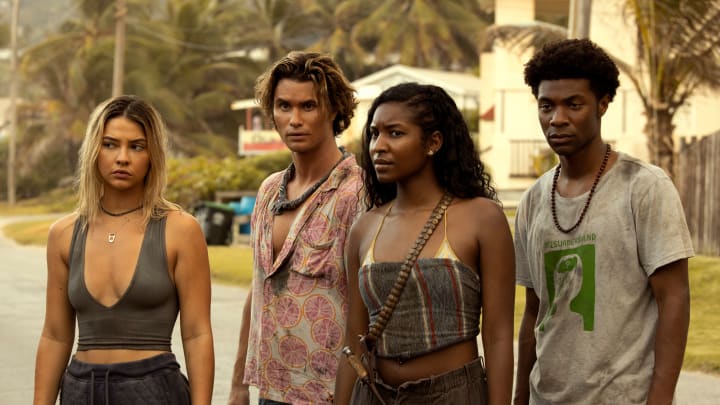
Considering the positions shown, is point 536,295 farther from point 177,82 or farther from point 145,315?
point 177,82

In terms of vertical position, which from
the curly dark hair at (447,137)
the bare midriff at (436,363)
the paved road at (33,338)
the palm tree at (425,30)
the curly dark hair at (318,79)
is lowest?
the paved road at (33,338)

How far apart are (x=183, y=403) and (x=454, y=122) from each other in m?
1.34

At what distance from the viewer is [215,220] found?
28125 millimetres

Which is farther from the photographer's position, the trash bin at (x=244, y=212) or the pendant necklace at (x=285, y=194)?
the trash bin at (x=244, y=212)

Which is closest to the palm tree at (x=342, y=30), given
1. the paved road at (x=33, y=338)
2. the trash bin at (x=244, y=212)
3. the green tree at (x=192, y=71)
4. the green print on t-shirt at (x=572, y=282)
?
the green tree at (x=192, y=71)

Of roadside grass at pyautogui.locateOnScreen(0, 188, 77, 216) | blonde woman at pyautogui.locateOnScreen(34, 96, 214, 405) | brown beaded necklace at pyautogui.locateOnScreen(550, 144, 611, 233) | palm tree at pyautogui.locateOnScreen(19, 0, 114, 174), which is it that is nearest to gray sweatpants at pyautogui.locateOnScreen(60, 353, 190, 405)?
blonde woman at pyautogui.locateOnScreen(34, 96, 214, 405)

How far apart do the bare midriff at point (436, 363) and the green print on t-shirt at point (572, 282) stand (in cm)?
40

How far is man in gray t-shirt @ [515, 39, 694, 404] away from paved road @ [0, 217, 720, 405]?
575 centimetres

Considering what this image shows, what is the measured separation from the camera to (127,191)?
4340 millimetres

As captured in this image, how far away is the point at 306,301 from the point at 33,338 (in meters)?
9.43

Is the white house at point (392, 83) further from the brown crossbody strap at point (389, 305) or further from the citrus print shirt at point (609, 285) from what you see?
the brown crossbody strap at point (389, 305)

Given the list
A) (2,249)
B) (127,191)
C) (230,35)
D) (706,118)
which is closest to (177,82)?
(230,35)

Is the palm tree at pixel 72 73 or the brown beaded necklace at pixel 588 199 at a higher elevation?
the palm tree at pixel 72 73

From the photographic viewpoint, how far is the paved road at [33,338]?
9.86 metres
